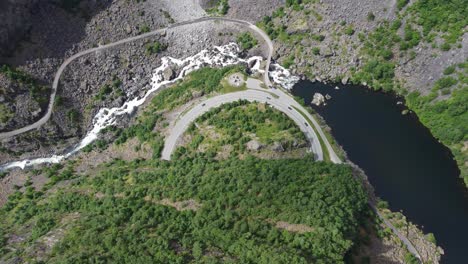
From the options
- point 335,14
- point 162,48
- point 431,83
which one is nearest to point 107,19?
point 162,48

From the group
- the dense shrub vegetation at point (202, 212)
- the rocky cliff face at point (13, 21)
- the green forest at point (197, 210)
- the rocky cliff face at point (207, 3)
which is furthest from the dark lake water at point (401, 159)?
the rocky cliff face at point (13, 21)

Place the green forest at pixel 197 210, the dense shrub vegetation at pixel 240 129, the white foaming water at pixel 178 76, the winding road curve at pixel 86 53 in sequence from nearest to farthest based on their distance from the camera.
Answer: the green forest at pixel 197 210
the dense shrub vegetation at pixel 240 129
the winding road curve at pixel 86 53
the white foaming water at pixel 178 76

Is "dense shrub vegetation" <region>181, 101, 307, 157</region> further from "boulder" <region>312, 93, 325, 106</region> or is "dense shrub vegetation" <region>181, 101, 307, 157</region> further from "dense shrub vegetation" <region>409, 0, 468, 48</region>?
"dense shrub vegetation" <region>409, 0, 468, 48</region>

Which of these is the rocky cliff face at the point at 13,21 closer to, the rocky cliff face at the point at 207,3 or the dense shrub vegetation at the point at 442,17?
the rocky cliff face at the point at 207,3

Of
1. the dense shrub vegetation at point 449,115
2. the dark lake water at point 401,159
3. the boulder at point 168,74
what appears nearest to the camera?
the dark lake water at point 401,159

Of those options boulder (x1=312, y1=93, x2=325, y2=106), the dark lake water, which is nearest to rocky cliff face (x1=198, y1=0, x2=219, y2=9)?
the dark lake water

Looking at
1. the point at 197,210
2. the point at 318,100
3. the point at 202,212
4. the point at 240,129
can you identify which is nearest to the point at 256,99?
the point at 240,129
